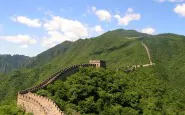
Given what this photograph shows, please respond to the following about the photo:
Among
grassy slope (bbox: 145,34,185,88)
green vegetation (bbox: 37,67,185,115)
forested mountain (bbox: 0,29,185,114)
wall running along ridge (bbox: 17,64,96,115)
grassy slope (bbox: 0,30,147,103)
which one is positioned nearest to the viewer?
wall running along ridge (bbox: 17,64,96,115)

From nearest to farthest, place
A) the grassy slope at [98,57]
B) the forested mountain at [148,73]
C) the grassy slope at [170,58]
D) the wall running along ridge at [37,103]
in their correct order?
the wall running along ridge at [37,103] < the forested mountain at [148,73] < the grassy slope at [170,58] < the grassy slope at [98,57]

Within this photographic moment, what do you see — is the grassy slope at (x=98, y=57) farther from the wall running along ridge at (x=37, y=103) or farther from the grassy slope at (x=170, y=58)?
the wall running along ridge at (x=37, y=103)

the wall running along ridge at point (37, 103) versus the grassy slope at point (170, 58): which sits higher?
the grassy slope at point (170, 58)

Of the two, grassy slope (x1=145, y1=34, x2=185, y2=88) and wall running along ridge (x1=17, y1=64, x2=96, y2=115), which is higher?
grassy slope (x1=145, y1=34, x2=185, y2=88)

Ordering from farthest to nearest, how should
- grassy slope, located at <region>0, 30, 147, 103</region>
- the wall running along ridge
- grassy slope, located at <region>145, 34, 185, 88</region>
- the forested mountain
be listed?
grassy slope, located at <region>0, 30, 147, 103</region>, grassy slope, located at <region>145, 34, 185, 88</region>, the forested mountain, the wall running along ridge

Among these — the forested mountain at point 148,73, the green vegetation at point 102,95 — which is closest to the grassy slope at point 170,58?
the forested mountain at point 148,73

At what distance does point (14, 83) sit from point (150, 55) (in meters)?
72.9

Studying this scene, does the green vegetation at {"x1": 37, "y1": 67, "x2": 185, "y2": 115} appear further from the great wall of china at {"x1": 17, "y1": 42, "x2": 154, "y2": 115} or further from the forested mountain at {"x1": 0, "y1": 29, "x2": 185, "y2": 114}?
the great wall of china at {"x1": 17, "y1": 42, "x2": 154, "y2": 115}

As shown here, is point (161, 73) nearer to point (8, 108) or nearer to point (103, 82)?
point (103, 82)

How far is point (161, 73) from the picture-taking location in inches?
3935

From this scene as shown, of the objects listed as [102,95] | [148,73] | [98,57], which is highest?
[98,57]

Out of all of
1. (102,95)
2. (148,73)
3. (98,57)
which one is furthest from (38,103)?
(98,57)

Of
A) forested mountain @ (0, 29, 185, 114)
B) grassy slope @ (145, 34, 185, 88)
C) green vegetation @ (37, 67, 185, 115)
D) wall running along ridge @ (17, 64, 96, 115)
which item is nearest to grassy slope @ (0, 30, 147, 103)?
forested mountain @ (0, 29, 185, 114)

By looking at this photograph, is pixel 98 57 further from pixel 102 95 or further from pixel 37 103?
pixel 37 103
